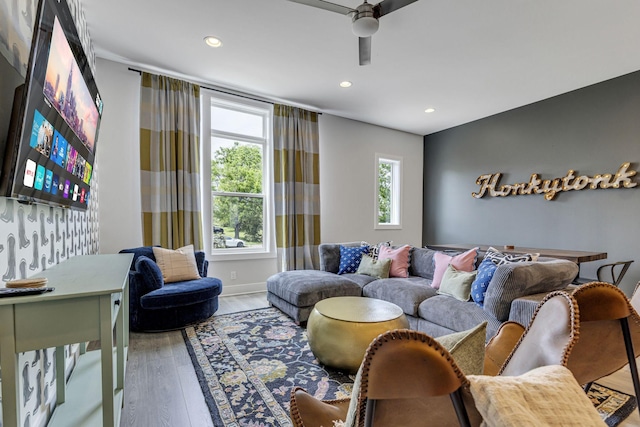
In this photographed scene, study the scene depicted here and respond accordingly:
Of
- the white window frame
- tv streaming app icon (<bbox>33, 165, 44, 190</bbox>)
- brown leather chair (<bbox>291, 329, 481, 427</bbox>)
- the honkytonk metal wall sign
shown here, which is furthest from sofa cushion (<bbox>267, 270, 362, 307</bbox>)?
the honkytonk metal wall sign

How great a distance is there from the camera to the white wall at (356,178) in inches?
209

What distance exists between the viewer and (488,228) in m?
5.23

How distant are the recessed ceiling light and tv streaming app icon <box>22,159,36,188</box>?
93.3 inches

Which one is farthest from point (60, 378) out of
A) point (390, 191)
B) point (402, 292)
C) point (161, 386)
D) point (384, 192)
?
point (390, 191)

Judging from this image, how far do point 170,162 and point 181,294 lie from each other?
5.69 ft

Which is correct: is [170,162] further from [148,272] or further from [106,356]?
[106,356]

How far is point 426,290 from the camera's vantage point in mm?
2910

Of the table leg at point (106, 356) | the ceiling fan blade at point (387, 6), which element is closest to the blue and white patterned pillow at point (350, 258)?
the ceiling fan blade at point (387, 6)

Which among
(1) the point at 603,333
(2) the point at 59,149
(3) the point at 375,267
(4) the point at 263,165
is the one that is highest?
(4) the point at 263,165

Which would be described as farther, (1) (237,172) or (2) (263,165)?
(2) (263,165)

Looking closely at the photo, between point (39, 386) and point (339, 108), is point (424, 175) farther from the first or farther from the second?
point (39, 386)

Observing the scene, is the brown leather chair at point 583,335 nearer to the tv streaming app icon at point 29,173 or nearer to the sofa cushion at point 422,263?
the tv streaming app icon at point 29,173

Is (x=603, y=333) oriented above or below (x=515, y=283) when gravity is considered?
above

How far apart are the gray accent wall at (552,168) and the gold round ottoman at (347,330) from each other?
135 inches
